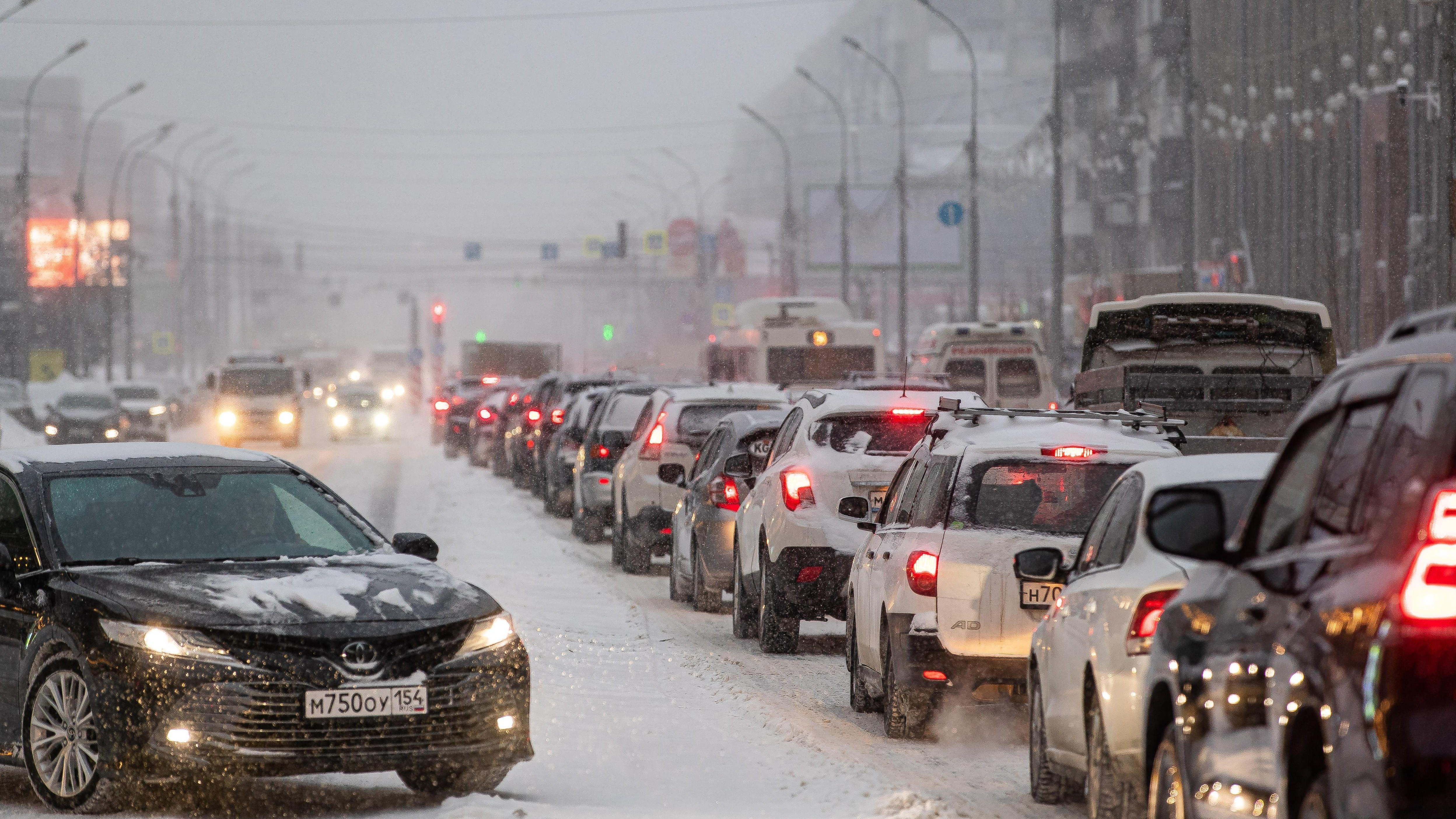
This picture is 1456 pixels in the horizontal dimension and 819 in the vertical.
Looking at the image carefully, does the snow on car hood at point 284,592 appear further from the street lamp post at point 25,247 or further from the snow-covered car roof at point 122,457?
the street lamp post at point 25,247

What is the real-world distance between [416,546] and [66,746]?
186 cm

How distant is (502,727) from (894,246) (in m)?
85.6

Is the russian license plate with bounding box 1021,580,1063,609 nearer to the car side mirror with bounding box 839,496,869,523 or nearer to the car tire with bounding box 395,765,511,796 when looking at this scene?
the car side mirror with bounding box 839,496,869,523

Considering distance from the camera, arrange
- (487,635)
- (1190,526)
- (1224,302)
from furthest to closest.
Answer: (1224,302) < (487,635) < (1190,526)

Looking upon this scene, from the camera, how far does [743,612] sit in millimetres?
14820

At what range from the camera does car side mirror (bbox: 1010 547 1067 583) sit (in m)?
7.62

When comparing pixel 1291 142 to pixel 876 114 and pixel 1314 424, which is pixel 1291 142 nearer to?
pixel 1314 424

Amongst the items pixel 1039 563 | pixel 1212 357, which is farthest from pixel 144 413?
pixel 1039 563

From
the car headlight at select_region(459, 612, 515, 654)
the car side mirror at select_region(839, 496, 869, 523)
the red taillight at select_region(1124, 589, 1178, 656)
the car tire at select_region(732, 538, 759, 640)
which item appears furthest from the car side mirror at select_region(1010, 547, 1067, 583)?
the car tire at select_region(732, 538, 759, 640)

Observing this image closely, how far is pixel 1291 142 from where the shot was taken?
59406 mm

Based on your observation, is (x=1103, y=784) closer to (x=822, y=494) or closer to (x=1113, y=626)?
(x=1113, y=626)

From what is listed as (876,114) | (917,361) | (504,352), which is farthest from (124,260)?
(917,361)

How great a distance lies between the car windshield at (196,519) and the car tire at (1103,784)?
3461mm

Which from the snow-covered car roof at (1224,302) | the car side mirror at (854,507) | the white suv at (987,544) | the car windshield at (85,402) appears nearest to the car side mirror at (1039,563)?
the white suv at (987,544)
